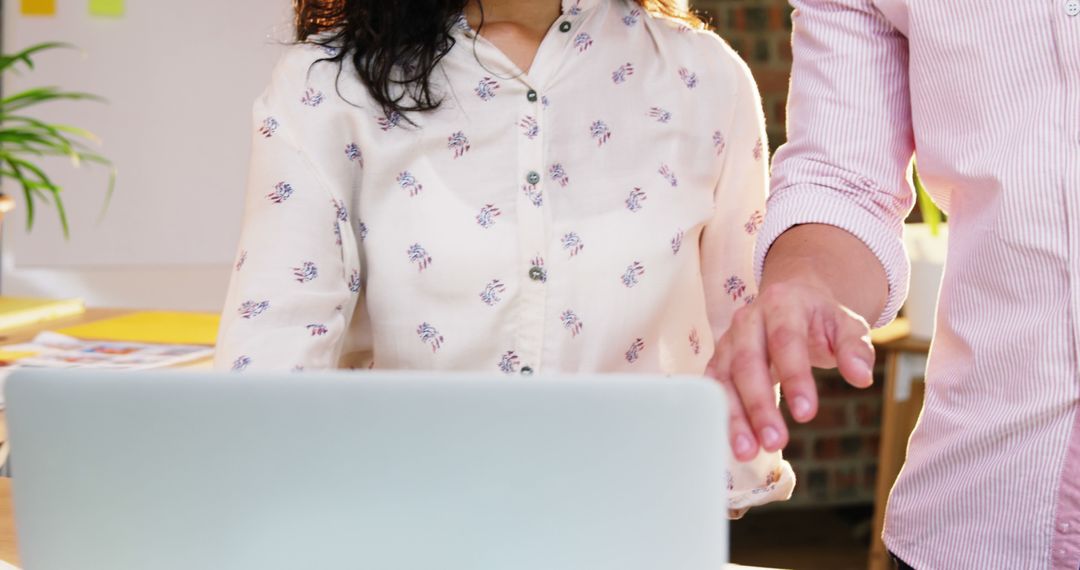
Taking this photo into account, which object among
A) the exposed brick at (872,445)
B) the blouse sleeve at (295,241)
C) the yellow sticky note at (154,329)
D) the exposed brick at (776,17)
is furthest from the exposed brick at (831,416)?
the blouse sleeve at (295,241)

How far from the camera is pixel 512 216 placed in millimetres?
1307

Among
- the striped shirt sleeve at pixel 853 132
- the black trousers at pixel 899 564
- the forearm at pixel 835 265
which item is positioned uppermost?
the striped shirt sleeve at pixel 853 132

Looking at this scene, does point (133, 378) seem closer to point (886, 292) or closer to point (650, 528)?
point (650, 528)

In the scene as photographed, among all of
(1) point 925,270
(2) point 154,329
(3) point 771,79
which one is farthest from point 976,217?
(3) point 771,79

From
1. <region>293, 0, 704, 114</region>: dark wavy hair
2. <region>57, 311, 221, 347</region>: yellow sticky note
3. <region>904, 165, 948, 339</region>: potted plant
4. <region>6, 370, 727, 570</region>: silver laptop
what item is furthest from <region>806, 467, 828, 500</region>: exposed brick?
<region>6, 370, 727, 570</region>: silver laptop

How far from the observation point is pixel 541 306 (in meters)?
1.31

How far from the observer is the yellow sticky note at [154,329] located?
208 centimetres

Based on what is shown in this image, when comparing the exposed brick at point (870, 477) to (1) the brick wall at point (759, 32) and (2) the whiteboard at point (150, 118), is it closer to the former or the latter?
(1) the brick wall at point (759, 32)

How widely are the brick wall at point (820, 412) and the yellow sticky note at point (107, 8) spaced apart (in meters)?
1.68

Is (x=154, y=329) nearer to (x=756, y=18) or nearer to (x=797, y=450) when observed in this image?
(x=756, y=18)

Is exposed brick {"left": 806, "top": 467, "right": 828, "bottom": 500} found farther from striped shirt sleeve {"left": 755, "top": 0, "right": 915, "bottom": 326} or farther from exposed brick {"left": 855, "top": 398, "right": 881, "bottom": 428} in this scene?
striped shirt sleeve {"left": 755, "top": 0, "right": 915, "bottom": 326}

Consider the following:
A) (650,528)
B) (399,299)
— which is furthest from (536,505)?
(399,299)

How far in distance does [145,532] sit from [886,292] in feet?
2.05

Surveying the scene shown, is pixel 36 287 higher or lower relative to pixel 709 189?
lower
